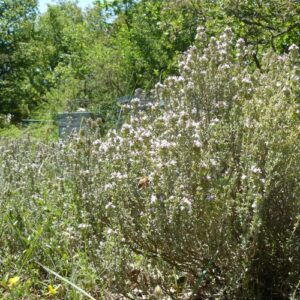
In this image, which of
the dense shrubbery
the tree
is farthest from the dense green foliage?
the dense shrubbery

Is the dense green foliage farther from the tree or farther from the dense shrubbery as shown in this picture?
the dense shrubbery

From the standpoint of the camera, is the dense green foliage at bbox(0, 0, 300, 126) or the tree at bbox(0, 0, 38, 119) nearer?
the dense green foliage at bbox(0, 0, 300, 126)

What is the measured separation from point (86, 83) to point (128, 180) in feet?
35.7

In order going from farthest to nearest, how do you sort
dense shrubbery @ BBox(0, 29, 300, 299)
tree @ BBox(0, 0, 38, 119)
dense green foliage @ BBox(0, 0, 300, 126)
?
tree @ BBox(0, 0, 38, 119), dense green foliage @ BBox(0, 0, 300, 126), dense shrubbery @ BBox(0, 29, 300, 299)

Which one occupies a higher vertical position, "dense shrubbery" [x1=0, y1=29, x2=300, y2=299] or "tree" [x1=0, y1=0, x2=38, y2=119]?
"tree" [x1=0, y1=0, x2=38, y2=119]

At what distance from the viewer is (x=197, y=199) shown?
213 cm

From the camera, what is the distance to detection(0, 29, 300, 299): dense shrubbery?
2.10 m

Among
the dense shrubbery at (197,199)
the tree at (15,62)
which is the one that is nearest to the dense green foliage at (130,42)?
the tree at (15,62)

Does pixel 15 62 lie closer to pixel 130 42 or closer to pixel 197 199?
pixel 130 42

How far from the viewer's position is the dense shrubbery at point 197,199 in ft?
6.90

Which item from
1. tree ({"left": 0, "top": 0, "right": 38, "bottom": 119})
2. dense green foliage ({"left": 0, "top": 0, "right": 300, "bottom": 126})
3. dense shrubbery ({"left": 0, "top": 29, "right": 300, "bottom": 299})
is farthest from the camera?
tree ({"left": 0, "top": 0, "right": 38, "bottom": 119})

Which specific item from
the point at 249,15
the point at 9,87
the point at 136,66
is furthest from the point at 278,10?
the point at 9,87

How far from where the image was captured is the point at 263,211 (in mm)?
2154

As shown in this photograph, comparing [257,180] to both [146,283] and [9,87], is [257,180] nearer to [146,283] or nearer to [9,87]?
[146,283]
